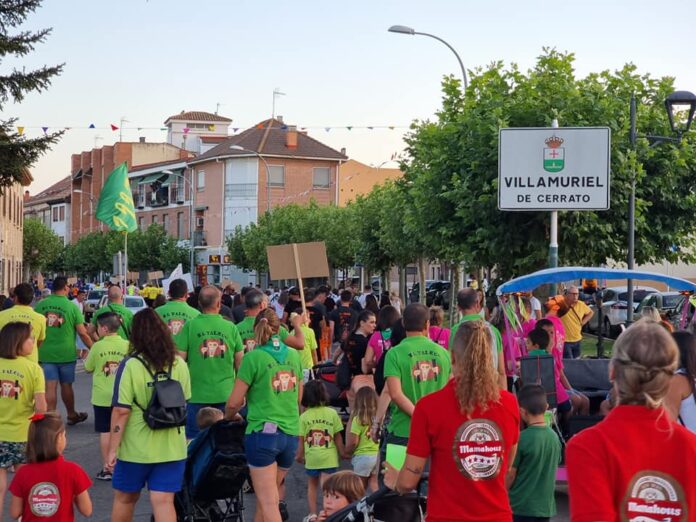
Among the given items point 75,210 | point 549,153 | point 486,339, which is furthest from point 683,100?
point 75,210

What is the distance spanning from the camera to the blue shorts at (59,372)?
12586 millimetres

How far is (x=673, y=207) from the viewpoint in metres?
22.6

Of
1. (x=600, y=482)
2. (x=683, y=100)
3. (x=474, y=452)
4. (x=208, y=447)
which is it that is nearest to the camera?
(x=600, y=482)

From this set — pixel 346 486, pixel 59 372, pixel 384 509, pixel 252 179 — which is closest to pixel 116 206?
pixel 59 372

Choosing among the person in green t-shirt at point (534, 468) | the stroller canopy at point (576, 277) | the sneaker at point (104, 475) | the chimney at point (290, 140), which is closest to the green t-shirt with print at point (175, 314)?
the sneaker at point (104, 475)

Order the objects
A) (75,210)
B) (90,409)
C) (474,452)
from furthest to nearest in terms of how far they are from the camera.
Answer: (75,210) < (90,409) < (474,452)

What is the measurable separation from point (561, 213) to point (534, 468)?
15679 millimetres

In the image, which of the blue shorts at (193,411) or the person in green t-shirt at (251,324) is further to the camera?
the person in green t-shirt at (251,324)

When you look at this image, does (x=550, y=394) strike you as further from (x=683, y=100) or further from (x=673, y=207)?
(x=673, y=207)

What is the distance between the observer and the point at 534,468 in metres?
5.96

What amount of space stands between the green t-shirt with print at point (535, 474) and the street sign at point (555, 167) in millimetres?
10520

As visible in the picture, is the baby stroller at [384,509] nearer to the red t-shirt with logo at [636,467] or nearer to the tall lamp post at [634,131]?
the red t-shirt with logo at [636,467]

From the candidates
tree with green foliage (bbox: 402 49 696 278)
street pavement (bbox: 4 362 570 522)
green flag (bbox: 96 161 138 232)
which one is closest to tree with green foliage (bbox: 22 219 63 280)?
green flag (bbox: 96 161 138 232)

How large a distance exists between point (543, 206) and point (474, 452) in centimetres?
1212
